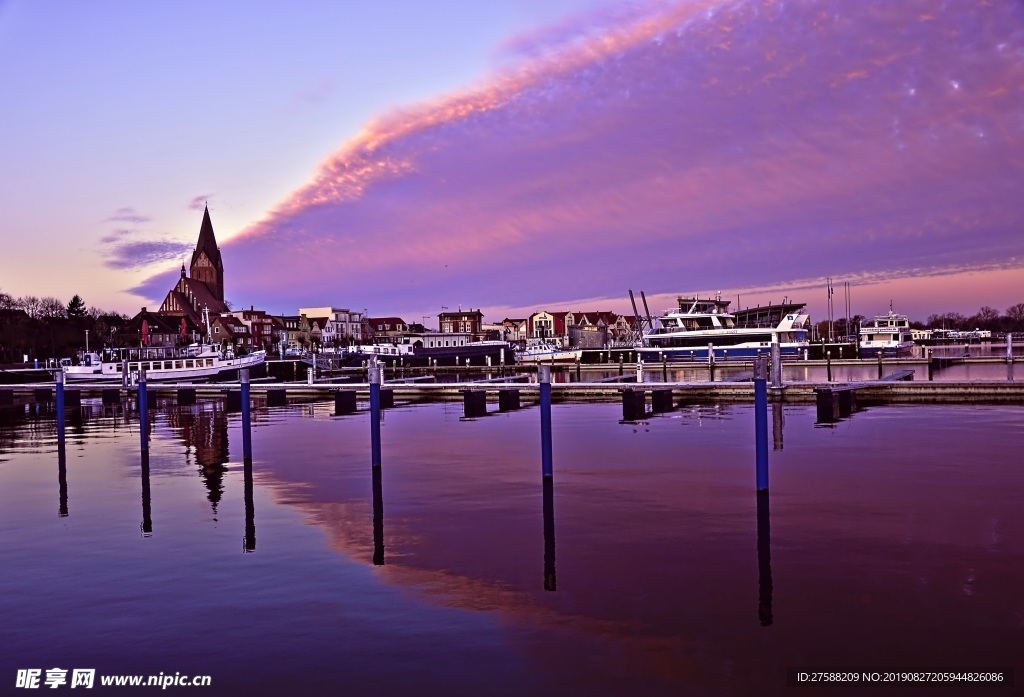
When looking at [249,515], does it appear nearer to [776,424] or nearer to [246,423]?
[246,423]

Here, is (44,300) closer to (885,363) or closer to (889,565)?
(885,363)

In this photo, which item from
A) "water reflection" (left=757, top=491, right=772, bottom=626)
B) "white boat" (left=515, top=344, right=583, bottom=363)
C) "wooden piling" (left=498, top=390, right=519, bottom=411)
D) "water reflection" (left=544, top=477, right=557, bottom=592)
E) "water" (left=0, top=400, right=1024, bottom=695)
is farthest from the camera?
"white boat" (left=515, top=344, right=583, bottom=363)

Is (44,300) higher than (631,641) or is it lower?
higher

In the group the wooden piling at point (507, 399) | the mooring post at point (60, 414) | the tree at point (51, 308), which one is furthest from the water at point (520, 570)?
the tree at point (51, 308)

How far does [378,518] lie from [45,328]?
134662mm

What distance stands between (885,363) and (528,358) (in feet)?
179

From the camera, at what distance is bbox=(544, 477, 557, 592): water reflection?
11066 mm

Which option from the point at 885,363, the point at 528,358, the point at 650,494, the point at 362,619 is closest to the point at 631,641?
the point at 362,619

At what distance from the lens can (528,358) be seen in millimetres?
117000

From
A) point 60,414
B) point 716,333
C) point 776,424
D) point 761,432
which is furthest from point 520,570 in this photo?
point 716,333

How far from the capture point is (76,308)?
15650 cm

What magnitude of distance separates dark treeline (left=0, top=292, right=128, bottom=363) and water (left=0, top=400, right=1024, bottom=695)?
115 m

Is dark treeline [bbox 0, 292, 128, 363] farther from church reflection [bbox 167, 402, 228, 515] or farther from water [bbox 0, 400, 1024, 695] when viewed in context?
Result: water [bbox 0, 400, 1024, 695]

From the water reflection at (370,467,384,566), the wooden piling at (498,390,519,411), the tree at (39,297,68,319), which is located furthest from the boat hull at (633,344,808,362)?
the tree at (39,297,68,319)
